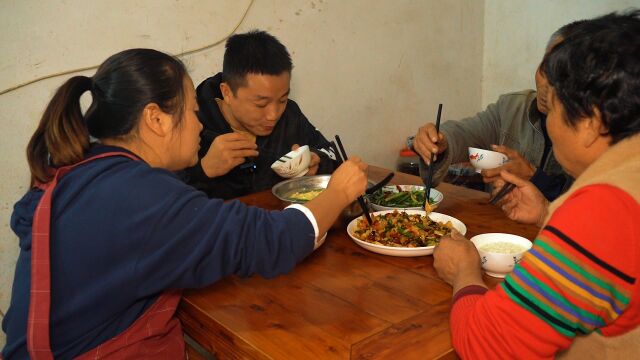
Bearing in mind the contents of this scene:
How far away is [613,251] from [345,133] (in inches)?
105

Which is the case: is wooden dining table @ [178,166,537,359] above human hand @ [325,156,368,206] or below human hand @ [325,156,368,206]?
below

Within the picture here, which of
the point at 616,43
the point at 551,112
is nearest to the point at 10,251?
the point at 551,112

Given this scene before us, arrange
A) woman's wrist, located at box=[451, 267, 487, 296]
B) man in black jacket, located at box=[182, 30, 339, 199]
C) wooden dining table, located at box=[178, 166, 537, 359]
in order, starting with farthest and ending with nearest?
man in black jacket, located at box=[182, 30, 339, 199] < woman's wrist, located at box=[451, 267, 487, 296] < wooden dining table, located at box=[178, 166, 537, 359]

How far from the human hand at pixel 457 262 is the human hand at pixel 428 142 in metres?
0.80

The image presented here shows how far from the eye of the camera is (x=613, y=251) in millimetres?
832

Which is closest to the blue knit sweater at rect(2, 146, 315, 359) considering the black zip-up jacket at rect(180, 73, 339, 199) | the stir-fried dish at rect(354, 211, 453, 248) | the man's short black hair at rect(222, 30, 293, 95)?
the stir-fried dish at rect(354, 211, 453, 248)

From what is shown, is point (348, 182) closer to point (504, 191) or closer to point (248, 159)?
point (504, 191)

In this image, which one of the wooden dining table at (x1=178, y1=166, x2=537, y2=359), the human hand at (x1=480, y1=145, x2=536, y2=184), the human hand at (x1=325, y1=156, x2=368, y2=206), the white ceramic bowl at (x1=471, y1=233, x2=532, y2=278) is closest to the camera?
the wooden dining table at (x1=178, y1=166, x2=537, y2=359)

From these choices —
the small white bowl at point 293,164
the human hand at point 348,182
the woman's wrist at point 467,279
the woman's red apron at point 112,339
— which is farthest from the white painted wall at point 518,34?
the woman's red apron at point 112,339

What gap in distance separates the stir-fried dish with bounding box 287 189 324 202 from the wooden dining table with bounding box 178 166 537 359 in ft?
0.91

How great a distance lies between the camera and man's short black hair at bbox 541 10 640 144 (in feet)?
2.92

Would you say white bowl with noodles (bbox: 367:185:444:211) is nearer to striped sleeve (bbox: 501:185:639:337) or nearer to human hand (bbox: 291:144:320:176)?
human hand (bbox: 291:144:320:176)

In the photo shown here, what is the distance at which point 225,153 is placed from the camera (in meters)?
1.97

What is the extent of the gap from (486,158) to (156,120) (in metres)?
1.20
